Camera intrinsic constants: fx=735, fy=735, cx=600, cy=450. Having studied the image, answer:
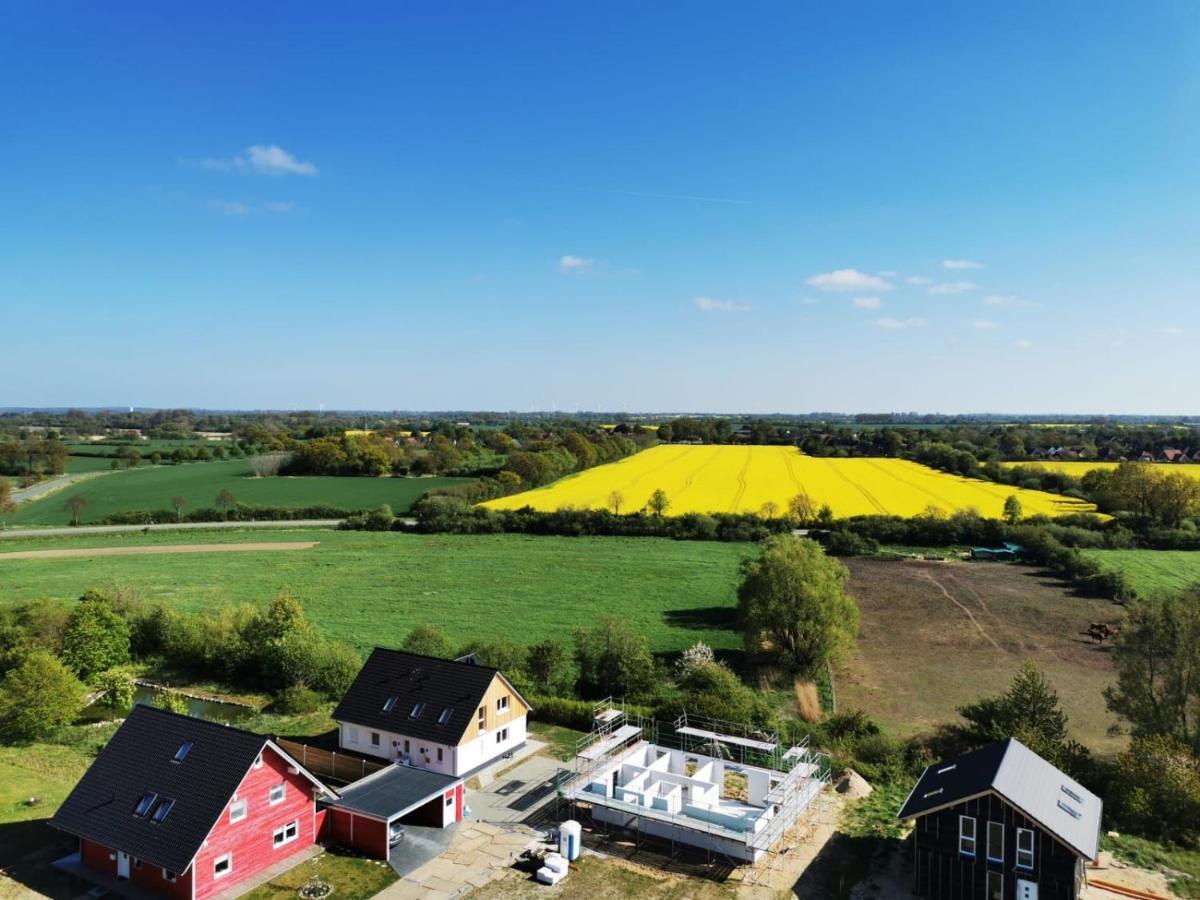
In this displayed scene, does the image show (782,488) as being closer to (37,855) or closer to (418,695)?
(418,695)

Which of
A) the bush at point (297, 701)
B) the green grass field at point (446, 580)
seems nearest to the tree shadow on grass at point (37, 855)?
the bush at point (297, 701)

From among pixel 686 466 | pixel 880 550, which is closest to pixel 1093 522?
pixel 880 550

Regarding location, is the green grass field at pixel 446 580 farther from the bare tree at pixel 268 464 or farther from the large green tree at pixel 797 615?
the bare tree at pixel 268 464

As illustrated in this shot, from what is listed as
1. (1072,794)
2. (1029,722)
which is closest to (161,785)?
(1072,794)

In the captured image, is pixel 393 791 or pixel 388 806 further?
pixel 393 791

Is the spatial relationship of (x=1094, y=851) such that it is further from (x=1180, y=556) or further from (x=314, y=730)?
(x=1180, y=556)

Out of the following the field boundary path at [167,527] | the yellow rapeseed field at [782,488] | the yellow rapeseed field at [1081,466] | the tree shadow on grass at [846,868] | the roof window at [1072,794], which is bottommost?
the tree shadow on grass at [846,868]

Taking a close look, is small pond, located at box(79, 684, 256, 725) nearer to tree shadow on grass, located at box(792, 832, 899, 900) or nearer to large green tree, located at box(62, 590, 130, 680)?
large green tree, located at box(62, 590, 130, 680)
